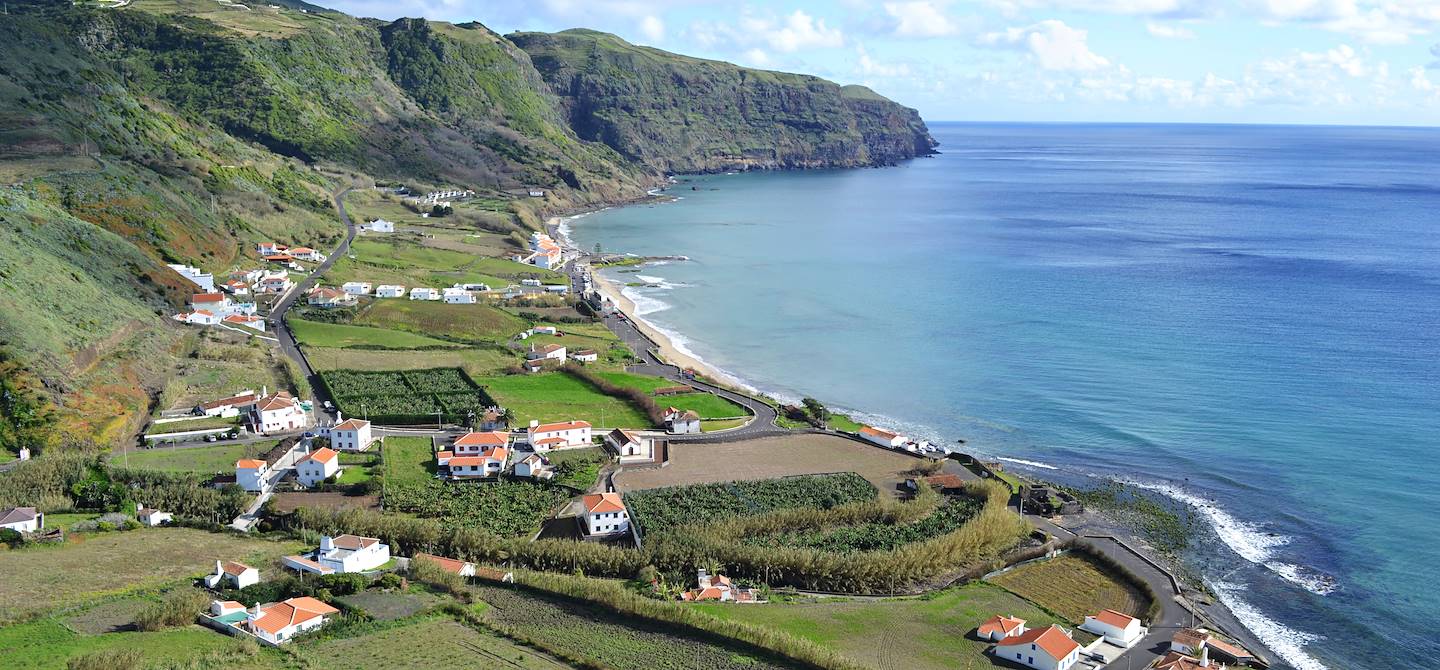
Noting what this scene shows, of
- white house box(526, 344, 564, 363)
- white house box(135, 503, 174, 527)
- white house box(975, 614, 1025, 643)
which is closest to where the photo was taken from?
white house box(975, 614, 1025, 643)

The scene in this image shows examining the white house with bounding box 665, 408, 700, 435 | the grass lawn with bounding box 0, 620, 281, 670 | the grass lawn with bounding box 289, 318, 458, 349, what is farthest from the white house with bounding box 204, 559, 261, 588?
the grass lawn with bounding box 289, 318, 458, 349

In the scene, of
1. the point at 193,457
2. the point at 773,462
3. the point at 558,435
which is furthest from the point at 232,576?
the point at 773,462

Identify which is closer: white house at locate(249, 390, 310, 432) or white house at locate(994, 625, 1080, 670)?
white house at locate(994, 625, 1080, 670)

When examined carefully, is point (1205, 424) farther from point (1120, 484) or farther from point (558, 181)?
point (558, 181)

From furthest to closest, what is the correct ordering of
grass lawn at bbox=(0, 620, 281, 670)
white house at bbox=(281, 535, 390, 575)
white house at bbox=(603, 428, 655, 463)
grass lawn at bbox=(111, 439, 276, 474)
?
white house at bbox=(603, 428, 655, 463), grass lawn at bbox=(111, 439, 276, 474), white house at bbox=(281, 535, 390, 575), grass lawn at bbox=(0, 620, 281, 670)

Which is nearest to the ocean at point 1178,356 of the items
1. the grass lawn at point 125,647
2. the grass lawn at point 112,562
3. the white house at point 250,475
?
the white house at point 250,475

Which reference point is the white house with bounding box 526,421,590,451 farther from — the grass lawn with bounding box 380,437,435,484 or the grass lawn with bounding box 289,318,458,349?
the grass lawn with bounding box 289,318,458,349

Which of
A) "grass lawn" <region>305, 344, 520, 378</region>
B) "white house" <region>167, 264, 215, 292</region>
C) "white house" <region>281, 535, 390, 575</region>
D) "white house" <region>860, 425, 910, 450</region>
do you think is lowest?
"white house" <region>281, 535, 390, 575</region>
